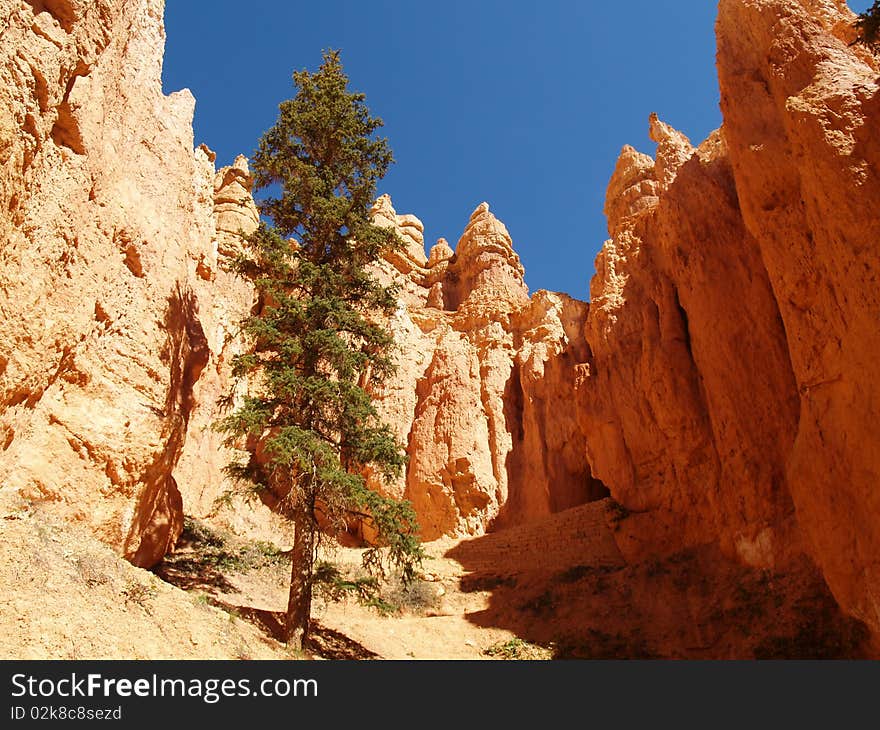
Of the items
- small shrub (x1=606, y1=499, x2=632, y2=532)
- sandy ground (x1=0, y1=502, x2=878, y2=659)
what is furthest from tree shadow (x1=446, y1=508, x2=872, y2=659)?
small shrub (x1=606, y1=499, x2=632, y2=532)

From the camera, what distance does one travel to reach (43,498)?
413 inches

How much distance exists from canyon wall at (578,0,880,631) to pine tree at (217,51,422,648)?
851 centimetres

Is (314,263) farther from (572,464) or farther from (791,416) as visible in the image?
(572,464)

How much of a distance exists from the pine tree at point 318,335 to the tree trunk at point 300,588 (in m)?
0.02

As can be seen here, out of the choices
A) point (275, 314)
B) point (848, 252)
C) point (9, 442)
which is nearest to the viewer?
point (9, 442)

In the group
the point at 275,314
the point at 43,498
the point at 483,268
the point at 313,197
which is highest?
the point at 483,268

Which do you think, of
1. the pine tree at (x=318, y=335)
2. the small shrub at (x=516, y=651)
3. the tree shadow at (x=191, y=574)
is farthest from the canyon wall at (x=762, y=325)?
the tree shadow at (x=191, y=574)

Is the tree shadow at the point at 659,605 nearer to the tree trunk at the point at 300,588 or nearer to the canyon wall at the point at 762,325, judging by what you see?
the canyon wall at the point at 762,325

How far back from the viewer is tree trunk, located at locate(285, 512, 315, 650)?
12.7 m

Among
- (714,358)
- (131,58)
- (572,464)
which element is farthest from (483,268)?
(131,58)

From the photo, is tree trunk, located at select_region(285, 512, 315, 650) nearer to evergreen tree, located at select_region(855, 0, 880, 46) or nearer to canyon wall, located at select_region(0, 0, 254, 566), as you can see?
canyon wall, located at select_region(0, 0, 254, 566)

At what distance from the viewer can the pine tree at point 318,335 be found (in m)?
13.1

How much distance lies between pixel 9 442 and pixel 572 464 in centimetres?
2254

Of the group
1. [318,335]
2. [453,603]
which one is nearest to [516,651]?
[453,603]
